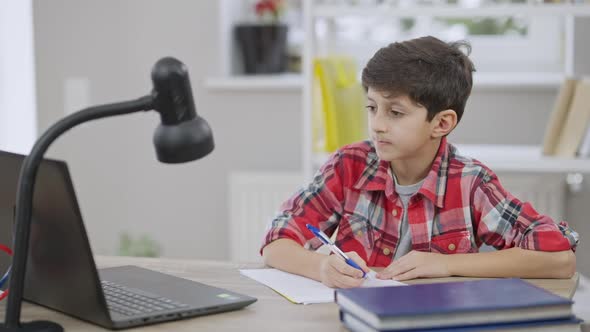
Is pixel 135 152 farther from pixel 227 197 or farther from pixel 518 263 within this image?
pixel 518 263

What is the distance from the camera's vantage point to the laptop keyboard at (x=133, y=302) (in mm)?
1195

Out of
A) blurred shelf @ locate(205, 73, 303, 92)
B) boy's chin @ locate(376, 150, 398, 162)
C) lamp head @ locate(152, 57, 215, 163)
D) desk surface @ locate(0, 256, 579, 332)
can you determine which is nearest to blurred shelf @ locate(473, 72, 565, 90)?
blurred shelf @ locate(205, 73, 303, 92)

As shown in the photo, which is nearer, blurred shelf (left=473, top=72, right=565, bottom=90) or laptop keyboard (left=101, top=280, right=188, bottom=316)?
laptop keyboard (left=101, top=280, right=188, bottom=316)

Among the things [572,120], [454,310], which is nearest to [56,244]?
[454,310]

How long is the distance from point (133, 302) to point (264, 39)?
7.07 ft

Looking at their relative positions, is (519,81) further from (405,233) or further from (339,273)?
(339,273)

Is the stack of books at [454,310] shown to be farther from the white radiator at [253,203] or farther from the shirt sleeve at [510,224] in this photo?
the white radiator at [253,203]

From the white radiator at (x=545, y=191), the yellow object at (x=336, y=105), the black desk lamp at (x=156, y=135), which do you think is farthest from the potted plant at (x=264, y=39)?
the black desk lamp at (x=156, y=135)

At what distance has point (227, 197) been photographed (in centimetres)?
328

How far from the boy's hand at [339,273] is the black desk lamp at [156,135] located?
0.33 metres

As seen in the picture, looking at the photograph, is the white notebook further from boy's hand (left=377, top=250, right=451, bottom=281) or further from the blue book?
the blue book

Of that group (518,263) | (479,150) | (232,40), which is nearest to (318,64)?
(479,150)

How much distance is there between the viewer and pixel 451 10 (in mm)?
2502

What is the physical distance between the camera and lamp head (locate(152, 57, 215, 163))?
108cm
